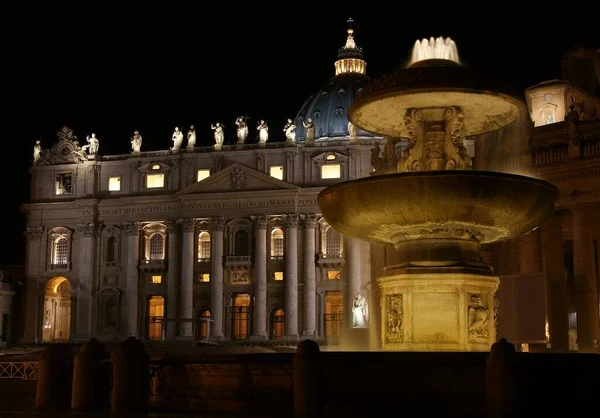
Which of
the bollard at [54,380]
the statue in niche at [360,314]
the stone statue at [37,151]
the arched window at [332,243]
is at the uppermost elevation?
the stone statue at [37,151]

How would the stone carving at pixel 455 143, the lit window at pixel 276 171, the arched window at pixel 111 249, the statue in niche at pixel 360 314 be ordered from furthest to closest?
1. the arched window at pixel 111 249
2. the lit window at pixel 276 171
3. the statue in niche at pixel 360 314
4. the stone carving at pixel 455 143

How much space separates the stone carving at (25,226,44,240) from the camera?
243 feet

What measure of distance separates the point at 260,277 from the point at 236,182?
24.8ft

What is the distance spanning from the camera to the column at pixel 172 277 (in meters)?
68.8

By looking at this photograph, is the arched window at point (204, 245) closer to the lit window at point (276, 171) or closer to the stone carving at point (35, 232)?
the lit window at point (276, 171)

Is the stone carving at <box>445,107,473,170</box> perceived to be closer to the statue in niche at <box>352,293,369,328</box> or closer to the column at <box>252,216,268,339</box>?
the statue in niche at <box>352,293,369,328</box>

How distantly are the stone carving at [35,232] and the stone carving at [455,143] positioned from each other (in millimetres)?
63609

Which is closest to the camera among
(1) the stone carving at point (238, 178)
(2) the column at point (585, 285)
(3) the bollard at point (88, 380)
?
(3) the bollard at point (88, 380)

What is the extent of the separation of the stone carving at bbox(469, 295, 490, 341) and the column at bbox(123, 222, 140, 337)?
2288 inches

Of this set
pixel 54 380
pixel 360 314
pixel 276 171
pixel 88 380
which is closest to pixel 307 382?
pixel 88 380

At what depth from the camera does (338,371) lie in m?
12.2

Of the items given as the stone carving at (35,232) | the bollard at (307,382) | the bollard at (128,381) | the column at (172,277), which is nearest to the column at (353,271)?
the column at (172,277)

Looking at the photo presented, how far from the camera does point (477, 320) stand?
14164 millimetres

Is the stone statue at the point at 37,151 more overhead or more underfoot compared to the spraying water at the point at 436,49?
more overhead
